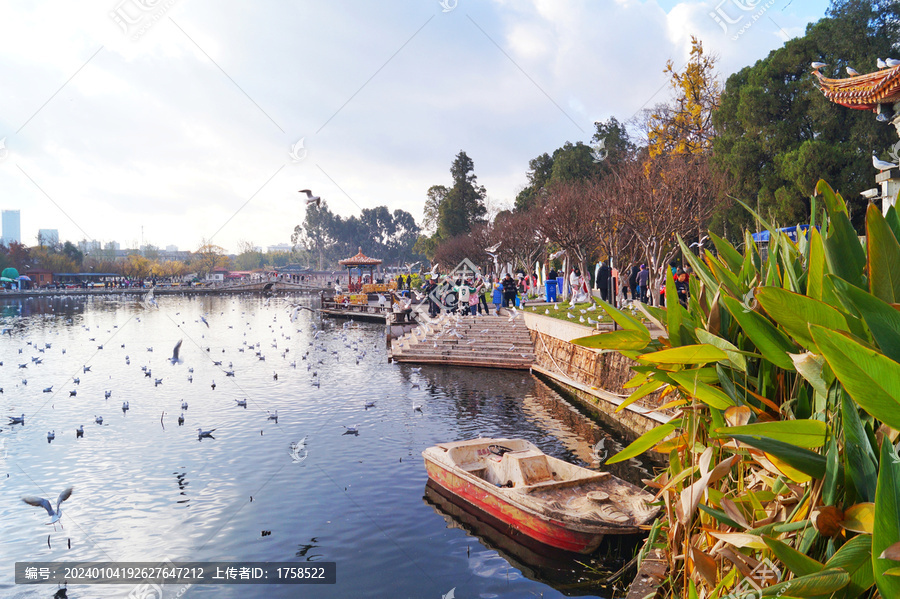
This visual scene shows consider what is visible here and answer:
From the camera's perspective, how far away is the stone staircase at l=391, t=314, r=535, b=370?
23297mm

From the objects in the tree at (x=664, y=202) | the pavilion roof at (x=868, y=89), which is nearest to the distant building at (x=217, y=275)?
the tree at (x=664, y=202)

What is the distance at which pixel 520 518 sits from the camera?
8.77 metres

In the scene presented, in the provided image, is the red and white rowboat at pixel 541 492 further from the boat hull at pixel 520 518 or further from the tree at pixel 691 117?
the tree at pixel 691 117

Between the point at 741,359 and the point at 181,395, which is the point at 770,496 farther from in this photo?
the point at 181,395

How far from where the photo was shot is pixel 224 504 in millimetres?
10750

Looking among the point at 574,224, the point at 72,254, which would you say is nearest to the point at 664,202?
the point at 574,224

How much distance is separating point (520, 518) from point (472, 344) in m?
15.8

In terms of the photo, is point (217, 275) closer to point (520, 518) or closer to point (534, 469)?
point (534, 469)

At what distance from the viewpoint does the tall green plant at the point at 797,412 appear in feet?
4.33

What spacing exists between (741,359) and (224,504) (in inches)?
425

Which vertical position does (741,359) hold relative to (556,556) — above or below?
above

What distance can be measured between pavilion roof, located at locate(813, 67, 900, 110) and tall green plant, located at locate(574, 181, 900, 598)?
526 inches

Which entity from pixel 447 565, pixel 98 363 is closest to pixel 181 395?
pixel 98 363

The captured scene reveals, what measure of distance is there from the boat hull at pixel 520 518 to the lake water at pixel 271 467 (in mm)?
377
